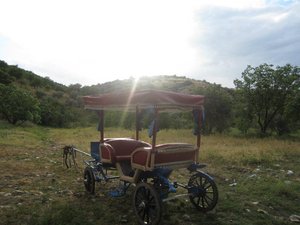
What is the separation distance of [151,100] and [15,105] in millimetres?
32332

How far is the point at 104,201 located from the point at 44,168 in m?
4.91

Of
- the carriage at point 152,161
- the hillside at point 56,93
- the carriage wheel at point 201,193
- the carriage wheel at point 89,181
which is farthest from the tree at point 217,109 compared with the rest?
the carriage wheel at point 201,193

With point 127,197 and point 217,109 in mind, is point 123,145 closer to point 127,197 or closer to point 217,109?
point 127,197

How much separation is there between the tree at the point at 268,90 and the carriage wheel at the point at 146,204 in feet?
87.7

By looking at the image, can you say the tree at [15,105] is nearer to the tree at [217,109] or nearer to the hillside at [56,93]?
the hillside at [56,93]

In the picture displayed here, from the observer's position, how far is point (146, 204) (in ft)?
21.8

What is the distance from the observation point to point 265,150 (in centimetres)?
1666

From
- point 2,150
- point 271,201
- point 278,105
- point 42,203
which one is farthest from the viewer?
point 278,105

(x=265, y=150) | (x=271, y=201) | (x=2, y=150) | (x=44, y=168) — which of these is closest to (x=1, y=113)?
(x=2, y=150)

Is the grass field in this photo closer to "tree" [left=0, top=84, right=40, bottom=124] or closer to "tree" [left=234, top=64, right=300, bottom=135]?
"tree" [left=234, top=64, right=300, bottom=135]

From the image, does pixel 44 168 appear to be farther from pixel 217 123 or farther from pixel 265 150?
pixel 217 123

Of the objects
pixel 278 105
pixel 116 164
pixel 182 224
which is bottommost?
pixel 182 224

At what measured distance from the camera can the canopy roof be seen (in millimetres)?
6602

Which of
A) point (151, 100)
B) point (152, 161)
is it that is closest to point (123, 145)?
point (152, 161)
